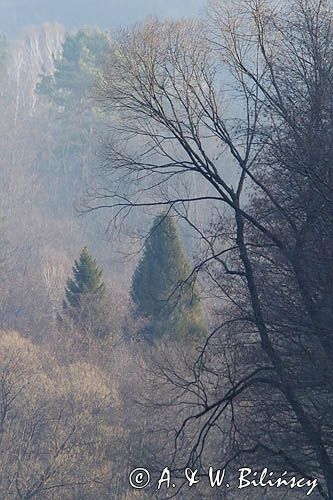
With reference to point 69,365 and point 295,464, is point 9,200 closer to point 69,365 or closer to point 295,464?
point 69,365

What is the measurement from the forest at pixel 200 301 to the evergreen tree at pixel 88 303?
0.07 m

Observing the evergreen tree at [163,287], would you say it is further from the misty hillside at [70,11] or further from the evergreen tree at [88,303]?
the misty hillside at [70,11]

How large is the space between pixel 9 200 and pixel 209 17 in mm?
49742

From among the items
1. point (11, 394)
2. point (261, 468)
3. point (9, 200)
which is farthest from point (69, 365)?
point (9, 200)

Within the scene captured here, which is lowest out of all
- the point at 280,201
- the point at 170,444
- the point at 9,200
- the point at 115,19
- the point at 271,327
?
the point at 271,327

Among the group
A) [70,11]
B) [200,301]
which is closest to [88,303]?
[200,301]

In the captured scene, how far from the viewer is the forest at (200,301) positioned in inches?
416

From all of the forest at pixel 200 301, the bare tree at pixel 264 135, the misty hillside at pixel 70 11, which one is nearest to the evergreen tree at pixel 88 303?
the forest at pixel 200 301

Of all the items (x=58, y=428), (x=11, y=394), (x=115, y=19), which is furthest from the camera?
(x=115, y=19)

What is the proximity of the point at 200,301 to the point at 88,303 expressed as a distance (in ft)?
28.3

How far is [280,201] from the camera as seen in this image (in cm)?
1128

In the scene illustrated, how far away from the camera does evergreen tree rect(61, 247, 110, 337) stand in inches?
1288

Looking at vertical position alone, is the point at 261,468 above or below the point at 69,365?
below

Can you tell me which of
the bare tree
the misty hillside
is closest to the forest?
the bare tree
